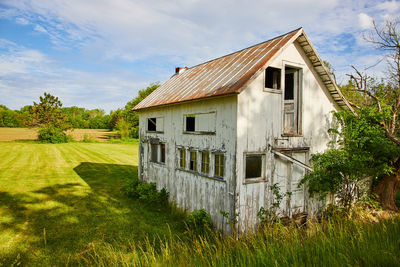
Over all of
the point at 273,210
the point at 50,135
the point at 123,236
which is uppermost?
the point at 50,135

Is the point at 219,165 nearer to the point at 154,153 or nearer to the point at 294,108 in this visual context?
the point at 294,108

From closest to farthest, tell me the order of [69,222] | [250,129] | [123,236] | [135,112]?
[250,129], [123,236], [69,222], [135,112]

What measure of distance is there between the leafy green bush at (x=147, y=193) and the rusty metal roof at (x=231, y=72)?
14.0 feet

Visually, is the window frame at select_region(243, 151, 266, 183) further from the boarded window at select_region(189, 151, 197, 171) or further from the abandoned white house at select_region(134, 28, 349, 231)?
the boarded window at select_region(189, 151, 197, 171)

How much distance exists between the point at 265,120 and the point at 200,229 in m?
4.51

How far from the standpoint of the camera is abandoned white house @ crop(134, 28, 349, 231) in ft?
26.6

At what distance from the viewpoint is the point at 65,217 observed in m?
10.2

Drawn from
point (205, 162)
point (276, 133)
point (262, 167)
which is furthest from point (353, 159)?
point (205, 162)

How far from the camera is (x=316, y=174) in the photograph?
9383 mm

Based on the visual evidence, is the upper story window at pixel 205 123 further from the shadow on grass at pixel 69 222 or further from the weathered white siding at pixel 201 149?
the shadow on grass at pixel 69 222

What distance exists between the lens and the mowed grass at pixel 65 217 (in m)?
7.66

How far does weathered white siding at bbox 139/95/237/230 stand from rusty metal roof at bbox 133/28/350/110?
41cm

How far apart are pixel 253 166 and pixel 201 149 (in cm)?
218

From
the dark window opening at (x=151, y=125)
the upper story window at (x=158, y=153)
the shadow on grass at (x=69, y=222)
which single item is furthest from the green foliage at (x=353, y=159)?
the dark window opening at (x=151, y=125)
